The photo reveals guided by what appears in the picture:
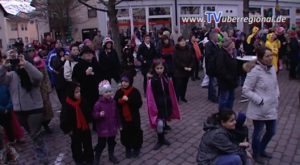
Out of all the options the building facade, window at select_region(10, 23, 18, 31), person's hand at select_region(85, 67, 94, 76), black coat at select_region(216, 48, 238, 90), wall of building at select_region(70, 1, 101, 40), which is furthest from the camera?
window at select_region(10, 23, 18, 31)

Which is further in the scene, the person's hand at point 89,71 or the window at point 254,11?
the window at point 254,11

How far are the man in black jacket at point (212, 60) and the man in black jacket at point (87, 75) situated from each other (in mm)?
2392

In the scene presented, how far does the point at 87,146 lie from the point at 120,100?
2.69 ft

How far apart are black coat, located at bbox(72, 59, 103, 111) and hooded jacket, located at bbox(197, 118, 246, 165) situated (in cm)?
282

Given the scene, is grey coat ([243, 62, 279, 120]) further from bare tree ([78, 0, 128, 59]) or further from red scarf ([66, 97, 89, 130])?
bare tree ([78, 0, 128, 59])

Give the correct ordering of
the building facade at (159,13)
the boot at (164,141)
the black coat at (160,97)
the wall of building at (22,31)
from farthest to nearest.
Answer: the wall of building at (22,31)
the building facade at (159,13)
the boot at (164,141)
the black coat at (160,97)

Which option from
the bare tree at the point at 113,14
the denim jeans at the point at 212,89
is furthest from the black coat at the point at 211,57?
the bare tree at the point at 113,14

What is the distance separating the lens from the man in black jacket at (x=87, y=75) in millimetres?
6289

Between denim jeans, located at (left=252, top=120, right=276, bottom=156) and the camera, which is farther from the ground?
the camera

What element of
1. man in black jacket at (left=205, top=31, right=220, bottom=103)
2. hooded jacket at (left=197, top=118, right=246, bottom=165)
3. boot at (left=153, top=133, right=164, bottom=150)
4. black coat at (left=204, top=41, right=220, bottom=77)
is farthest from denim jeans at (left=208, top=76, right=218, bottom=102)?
hooded jacket at (left=197, top=118, right=246, bottom=165)

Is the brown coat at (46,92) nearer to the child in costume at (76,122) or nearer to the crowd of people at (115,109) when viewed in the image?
the crowd of people at (115,109)

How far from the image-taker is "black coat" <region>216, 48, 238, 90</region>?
708 centimetres

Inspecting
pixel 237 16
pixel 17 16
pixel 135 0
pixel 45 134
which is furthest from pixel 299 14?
pixel 45 134

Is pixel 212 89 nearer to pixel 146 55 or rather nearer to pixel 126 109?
pixel 146 55
